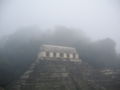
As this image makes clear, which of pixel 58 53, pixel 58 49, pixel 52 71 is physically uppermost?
pixel 58 49

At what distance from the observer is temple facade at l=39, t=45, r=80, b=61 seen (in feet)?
69.7

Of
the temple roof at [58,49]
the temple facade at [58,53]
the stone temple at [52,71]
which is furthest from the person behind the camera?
the temple roof at [58,49]

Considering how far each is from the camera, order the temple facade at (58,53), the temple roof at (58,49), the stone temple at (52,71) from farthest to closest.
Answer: the temple roof at (58,49) → the temple facade at (58,53) → the stone temple at (52,71)

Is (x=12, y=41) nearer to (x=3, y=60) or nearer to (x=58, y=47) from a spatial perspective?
(x=3, y=60)

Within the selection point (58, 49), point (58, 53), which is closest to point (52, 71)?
point (58, 53)

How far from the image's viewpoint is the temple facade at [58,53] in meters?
21.3

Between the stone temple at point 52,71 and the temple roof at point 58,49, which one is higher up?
the temple roof at point 58,49

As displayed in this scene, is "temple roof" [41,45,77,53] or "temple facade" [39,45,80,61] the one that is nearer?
"temple facade" [39,45,80,61]

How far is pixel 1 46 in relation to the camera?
21031 mm

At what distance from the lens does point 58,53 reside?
73.9 ft

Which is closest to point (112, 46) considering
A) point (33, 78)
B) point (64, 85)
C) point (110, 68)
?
point (110, 68)

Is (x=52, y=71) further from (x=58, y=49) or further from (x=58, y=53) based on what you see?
(x=58, y=49)

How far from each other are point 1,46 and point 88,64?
484 inches

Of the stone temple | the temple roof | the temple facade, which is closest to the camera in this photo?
the stone temple
